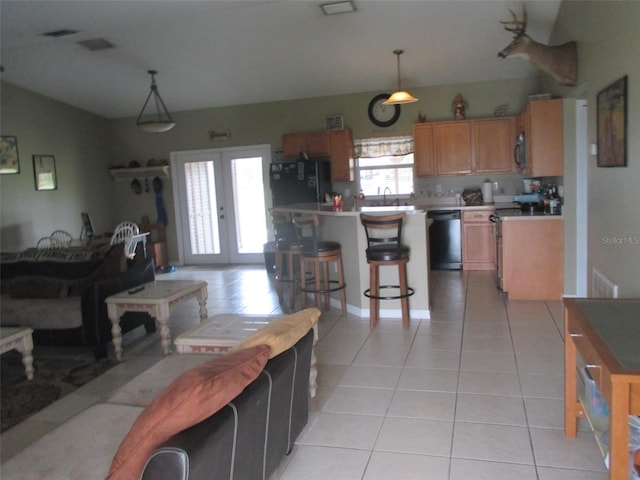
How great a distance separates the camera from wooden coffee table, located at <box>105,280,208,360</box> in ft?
12.5

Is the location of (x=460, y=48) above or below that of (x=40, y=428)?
above

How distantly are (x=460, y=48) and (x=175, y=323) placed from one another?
4.57 m

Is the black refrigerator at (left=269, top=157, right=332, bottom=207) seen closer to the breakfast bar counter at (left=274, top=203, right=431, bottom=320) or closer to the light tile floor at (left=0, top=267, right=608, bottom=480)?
the breakfast bar counter at (left=274, top=203, right=431, bottom=320)

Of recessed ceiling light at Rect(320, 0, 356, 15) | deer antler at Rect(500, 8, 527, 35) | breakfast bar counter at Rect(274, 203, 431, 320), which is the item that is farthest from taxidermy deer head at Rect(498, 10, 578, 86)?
breakfast bar counter at Rect(274, 203, 431, 320)

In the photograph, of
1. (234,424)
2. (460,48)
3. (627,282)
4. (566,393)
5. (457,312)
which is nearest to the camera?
(234,424)

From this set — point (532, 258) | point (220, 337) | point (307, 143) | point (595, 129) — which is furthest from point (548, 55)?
point (220, 337)

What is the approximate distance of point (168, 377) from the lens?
2.52 meters

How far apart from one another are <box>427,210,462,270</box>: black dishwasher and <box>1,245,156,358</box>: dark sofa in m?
3.89

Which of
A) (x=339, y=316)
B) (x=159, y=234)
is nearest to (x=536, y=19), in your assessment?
(x=339, y=316)

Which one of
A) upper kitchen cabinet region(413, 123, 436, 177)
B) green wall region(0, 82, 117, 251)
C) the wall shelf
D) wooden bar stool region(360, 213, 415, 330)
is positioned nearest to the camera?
wooden bar stool region(360, 213, 415, 330)

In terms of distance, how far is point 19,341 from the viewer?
348 cm

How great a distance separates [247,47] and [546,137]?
358 cm

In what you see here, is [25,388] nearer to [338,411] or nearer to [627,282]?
[338,411]

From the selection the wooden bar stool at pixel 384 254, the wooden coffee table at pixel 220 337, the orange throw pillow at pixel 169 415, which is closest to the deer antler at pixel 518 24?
the wooden bar stool at pixel 384 254
